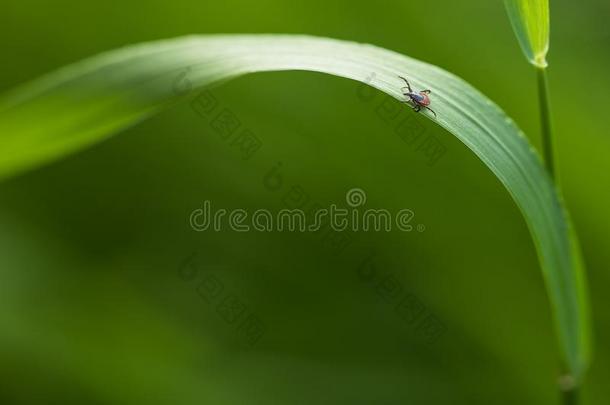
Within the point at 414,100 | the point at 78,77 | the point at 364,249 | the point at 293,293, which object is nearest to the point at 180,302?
the point at 293,293

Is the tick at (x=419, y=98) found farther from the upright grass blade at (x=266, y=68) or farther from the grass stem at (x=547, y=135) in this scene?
the grass stem at (x=547, y=135)

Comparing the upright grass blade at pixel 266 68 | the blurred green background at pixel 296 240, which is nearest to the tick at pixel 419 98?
the upright grass blade at pixel 266 68

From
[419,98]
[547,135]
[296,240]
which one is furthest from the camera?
[296,240]

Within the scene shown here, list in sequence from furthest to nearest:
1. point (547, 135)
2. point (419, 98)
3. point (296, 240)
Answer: point (296, 240)
point (419, 98)
point (547, 135)

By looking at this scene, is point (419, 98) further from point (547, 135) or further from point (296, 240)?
point (296, 240)

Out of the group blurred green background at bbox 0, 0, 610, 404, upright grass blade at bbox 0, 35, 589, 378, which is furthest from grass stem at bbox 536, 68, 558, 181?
blurred green background at bbox 0, 0, 610, 404

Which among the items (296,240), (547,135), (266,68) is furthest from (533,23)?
(296,240)

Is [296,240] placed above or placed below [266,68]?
above

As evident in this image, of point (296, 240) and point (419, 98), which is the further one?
point (296, 240)
